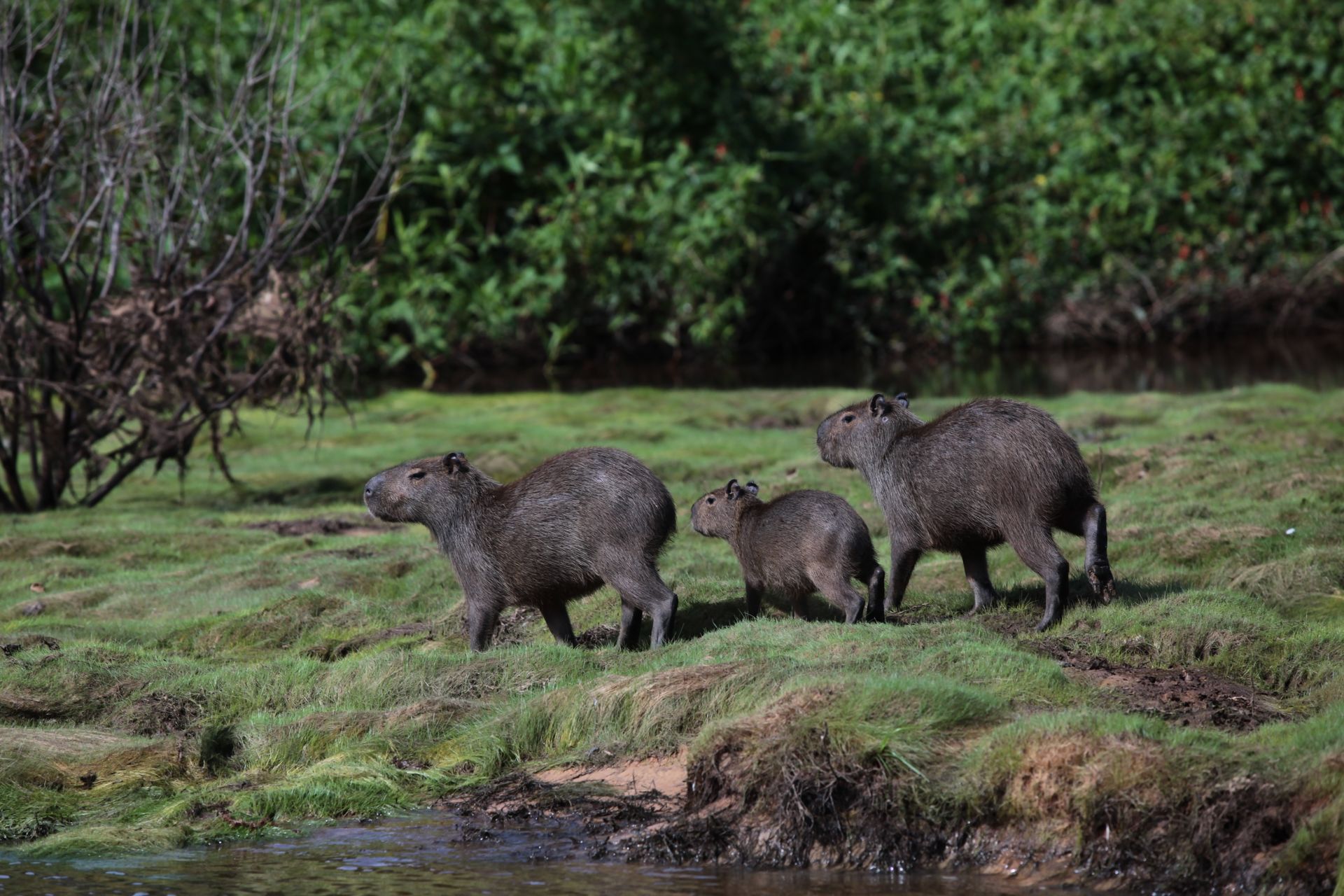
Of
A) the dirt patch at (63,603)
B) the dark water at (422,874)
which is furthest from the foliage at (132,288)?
the dark water at (422,874)

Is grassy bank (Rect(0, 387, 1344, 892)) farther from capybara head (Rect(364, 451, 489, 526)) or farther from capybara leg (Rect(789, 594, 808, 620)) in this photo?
capybara head (Rect(364, 451, 489, 526))

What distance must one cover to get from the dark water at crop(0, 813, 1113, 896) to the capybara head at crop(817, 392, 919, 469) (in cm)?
319

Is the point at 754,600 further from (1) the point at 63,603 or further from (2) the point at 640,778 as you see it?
(1) the point at 63,603

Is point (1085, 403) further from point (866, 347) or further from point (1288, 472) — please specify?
point (866, 347)

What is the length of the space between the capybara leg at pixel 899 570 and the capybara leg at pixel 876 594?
156 mm

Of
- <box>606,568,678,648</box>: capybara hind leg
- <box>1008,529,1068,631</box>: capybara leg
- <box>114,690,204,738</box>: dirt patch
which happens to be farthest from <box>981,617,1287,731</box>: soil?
<box>114,690,204,738</box>: dirt patch

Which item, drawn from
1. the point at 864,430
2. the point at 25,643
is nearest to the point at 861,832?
the point at 864,430

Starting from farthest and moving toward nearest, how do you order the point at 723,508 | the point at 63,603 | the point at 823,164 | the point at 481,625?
the point at 823,164, the point at 63,603, the point at 723,508, the point at 481,625

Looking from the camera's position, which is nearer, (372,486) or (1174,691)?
(1174,691)

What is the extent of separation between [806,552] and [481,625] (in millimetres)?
1611

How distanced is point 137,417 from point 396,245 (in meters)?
10.3

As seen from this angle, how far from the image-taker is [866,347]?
24.0 meters

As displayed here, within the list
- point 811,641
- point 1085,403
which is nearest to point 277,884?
point 811,641

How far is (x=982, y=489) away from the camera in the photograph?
7.98 metres
